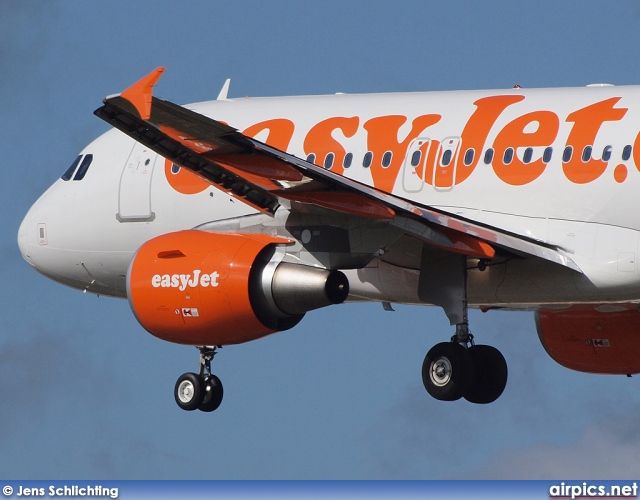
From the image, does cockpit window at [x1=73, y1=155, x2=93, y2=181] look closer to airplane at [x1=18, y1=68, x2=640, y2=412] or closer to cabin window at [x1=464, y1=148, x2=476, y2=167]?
airplane at [x1=18, y1=68, x2=640, y2=412]

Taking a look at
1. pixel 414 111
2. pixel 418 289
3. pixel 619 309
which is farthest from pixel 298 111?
pixel 619 309

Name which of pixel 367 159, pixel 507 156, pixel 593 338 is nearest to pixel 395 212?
pixel 507 156

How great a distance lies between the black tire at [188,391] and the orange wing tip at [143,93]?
10.1m

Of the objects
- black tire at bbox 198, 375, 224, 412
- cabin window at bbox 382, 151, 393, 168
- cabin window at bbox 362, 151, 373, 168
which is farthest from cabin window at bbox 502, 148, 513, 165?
black tire at bbox 198, 375, 224, 412

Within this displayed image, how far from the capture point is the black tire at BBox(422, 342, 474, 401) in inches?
1048

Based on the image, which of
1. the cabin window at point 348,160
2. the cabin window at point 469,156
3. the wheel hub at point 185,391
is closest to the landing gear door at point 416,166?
the cabin window at point 469,156

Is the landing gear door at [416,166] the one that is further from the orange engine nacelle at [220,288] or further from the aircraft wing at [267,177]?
the orange engine nacelle at [220,288]

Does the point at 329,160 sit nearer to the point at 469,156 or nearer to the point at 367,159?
the point at 367,159

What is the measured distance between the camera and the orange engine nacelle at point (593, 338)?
31.6m

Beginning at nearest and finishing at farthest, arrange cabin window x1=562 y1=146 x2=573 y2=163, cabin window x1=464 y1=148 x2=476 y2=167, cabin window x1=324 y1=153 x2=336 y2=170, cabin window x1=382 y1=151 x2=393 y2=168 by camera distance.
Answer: cabin window x1=562 y1=146 x2=573 y2=163
cabin window x1=464 y1=148 x2=476 y2=167
cabin window x1=382 y1=151 x2=393 y2=168
cabin window x1=324 y1=153 x2=336 y2=170

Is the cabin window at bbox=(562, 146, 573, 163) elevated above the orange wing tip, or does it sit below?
above

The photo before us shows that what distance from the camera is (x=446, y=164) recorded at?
27.4m

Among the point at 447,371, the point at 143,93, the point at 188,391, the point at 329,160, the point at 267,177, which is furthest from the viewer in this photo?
the point at 188,391

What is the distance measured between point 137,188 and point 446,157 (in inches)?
244
